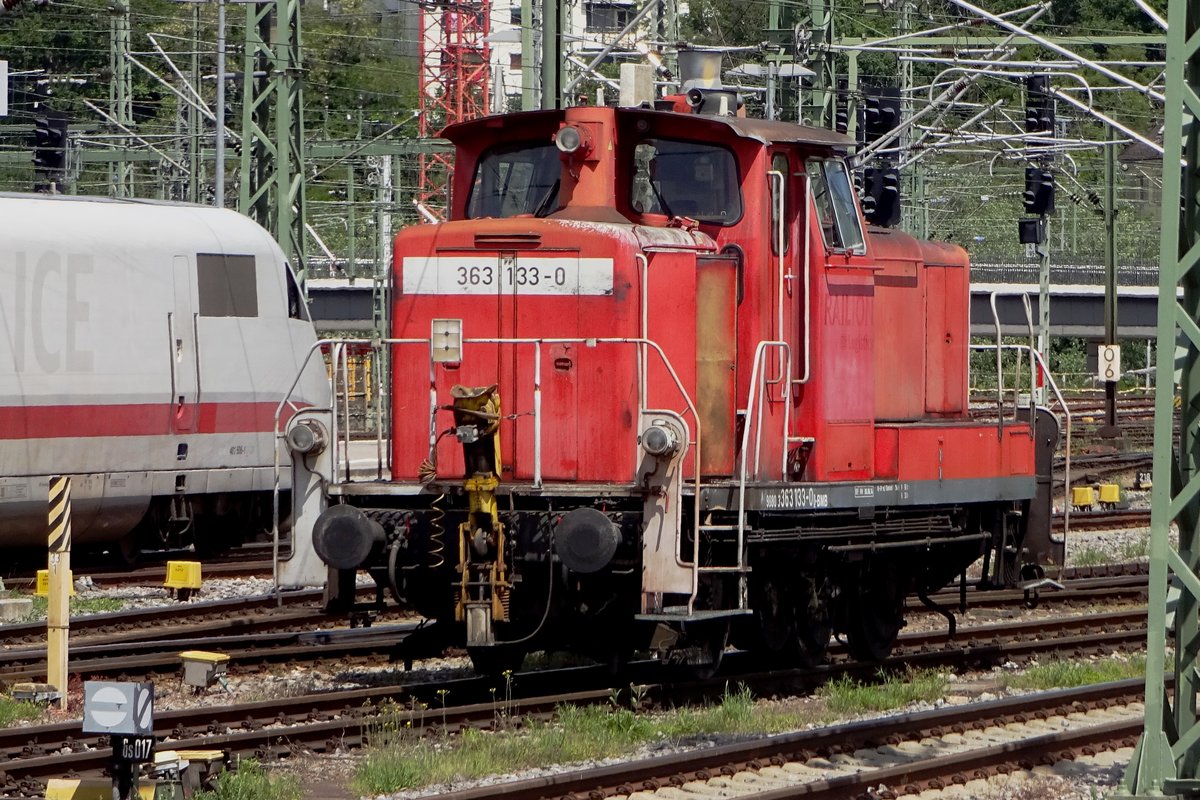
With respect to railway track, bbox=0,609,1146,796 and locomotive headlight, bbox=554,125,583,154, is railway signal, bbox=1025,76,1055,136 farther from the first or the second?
locomotive headlight, bbox=554,125,583,154

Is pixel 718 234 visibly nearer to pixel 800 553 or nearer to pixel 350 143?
pixel 800 553

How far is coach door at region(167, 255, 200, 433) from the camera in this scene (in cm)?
1777

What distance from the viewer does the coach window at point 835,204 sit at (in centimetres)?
1119

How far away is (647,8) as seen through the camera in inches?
911

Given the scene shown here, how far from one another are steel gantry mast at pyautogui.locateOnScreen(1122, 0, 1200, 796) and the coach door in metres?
12.7

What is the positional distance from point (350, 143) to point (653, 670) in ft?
94.9

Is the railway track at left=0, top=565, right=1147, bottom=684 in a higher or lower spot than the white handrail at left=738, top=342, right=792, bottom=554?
lower

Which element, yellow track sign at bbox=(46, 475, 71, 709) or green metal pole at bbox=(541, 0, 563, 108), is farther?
green metal pole at bbox=(541, 0, 563, 108)

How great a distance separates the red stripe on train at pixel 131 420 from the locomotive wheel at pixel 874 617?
715 cm

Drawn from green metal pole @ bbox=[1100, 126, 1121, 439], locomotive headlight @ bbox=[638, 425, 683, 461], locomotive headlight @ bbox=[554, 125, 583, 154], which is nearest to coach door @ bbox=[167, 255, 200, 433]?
locomotive headlight @ bbox=[554, 125, 583, 154]

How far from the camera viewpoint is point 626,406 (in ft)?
33.5

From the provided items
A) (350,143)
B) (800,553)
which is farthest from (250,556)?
(350,143)

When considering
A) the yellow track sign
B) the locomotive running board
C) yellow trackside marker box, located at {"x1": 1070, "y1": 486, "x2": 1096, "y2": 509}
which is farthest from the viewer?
yellow trackside marker box, located at {"x1": 1070, "y1": 486, "x2": 1096, "y2": 509}

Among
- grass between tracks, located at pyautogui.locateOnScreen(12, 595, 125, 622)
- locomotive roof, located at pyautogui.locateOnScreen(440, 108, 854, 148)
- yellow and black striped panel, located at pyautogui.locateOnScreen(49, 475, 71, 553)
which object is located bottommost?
grass between tracks, located at pyautogui.locateOnScreen(12, 595, 125, 622)
